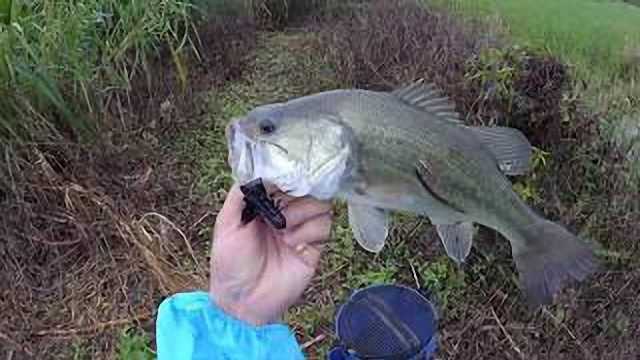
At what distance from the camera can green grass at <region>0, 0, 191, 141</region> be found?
3627mm

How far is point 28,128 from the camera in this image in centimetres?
364

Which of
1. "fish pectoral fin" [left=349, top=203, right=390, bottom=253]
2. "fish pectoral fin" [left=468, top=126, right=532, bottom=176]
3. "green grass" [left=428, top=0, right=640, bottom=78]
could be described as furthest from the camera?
"green grass" [left=428, top=0, right=640, bottom=78]

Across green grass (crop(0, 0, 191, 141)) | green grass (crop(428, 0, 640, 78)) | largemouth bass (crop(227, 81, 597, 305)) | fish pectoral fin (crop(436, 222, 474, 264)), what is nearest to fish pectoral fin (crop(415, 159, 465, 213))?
largemouth bass (crop(227, 81, 597, 305))

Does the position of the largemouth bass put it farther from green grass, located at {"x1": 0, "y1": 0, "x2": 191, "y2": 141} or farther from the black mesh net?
green grass, located at {"x1": 0, "y1": 0, "x2": 191, "y2": 141}

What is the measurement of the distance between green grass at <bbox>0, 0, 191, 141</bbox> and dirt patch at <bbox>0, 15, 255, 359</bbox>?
13cm

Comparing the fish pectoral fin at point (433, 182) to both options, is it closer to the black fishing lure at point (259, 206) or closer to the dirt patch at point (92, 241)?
the black fishing lure at point (259, 206)

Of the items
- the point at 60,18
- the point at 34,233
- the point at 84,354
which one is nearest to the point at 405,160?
the point at 84,354

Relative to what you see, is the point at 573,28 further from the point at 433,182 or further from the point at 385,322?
the point at 433,182

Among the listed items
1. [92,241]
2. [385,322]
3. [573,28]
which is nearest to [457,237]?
[385,322]

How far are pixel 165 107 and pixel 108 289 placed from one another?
1171 mm

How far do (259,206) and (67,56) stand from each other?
8.08ft

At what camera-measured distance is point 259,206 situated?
1573 millimetres

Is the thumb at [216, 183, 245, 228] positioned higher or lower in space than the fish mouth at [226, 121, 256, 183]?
lower

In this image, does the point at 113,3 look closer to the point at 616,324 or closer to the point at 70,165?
the point at 70,165
